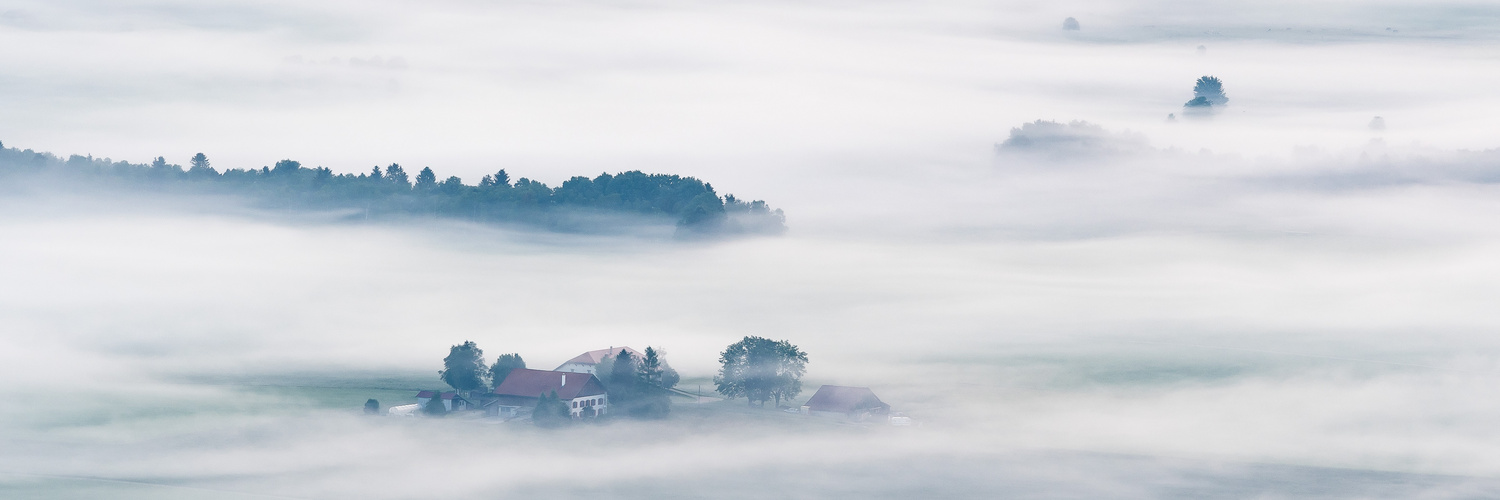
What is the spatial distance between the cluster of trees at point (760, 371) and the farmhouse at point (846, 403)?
2.02 m

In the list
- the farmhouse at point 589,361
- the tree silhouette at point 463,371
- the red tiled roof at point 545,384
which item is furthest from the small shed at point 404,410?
the farmhouse at point 589,361

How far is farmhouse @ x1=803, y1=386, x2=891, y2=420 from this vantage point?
11081cm

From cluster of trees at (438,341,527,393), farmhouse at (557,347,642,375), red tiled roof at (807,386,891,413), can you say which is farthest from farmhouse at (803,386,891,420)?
cluster of trees at (438,341,527,393)

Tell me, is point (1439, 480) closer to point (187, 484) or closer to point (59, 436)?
point (187, 484)

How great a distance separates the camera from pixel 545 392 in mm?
109562

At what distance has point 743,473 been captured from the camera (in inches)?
3888

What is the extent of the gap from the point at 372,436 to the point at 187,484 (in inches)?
464

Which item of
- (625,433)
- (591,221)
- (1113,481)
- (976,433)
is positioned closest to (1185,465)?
(1113,481)

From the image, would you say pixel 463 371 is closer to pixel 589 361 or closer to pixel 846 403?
pixel 589 361

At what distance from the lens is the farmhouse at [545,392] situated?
109500 mm

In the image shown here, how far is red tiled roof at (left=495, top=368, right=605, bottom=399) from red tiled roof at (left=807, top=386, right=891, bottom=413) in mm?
13781

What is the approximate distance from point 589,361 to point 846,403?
16.9m

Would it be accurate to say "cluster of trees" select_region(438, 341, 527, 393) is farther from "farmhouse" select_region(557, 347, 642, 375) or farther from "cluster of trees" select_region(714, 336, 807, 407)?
"cluster of trees" select_region(714, 336, 807, 407)

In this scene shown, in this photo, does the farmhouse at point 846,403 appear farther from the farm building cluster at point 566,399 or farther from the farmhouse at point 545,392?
the farmhouse at point 545,392
